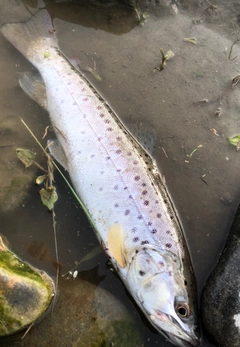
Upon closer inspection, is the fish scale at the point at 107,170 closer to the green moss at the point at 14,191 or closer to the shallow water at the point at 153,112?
Answer: the shallow water at the point at 153,112

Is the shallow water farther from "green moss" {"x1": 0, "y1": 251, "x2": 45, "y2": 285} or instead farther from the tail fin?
"green moss" {"x1": 0, "y1": 251, "x2": 45, "y2": 285}

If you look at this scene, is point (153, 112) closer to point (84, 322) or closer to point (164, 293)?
point (164, 293)

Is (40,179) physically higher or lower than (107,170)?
higher

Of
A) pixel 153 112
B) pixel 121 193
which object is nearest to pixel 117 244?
pixel 121 193

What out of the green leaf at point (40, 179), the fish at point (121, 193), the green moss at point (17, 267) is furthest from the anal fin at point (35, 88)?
the green moss at point (17, 267)

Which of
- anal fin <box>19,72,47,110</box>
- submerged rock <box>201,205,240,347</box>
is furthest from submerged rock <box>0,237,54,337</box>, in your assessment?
anal fin <box>19,72,47,110</box>

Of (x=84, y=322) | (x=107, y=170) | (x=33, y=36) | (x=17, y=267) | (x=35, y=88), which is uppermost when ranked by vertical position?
(x=33, y=36)

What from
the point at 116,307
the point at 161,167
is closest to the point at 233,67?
the point at 161,167
